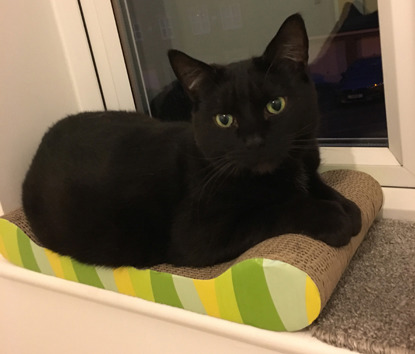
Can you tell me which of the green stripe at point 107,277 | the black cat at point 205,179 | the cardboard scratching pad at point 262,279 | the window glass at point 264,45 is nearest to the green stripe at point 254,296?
the cardboard scratching pad at point 262,279

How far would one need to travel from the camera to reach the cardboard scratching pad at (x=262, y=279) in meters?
0.73

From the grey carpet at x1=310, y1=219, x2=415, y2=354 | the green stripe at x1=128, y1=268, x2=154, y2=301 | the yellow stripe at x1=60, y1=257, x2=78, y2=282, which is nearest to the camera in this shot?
the grey carpet at x1=310, y1=219, x2=415, y2=354

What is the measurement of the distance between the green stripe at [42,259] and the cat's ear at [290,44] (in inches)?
27.4

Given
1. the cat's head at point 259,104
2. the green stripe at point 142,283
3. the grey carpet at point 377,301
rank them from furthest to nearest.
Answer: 1. the green stripe at point 142,283
2. the cat's head at point 259,104
3. the grey carpet at point 377,301

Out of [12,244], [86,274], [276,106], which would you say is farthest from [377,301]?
[12,244]

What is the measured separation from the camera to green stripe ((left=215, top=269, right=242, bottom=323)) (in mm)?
788

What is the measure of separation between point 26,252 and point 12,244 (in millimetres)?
49

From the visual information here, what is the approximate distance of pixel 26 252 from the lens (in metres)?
1.12

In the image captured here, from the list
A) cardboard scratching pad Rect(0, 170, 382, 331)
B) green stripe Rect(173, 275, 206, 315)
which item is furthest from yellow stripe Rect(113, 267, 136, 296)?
green stripe Rect(173, 275, 206, 315)

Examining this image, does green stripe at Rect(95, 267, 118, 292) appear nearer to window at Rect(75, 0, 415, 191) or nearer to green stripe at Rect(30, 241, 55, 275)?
green stripe at Rect(30, 241, 55, 275)

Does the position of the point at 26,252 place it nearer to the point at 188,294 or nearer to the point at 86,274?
the point at 86,274

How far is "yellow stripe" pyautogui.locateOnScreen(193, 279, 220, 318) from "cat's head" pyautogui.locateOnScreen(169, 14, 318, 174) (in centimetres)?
22

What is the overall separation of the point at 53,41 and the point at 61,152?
1.50ft

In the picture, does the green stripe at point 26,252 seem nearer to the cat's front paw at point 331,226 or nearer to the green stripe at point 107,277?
the green stripe at point 107,277
